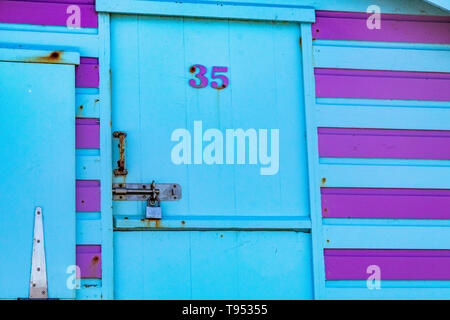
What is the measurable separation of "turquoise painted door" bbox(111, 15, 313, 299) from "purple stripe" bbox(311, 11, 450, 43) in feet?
1.14

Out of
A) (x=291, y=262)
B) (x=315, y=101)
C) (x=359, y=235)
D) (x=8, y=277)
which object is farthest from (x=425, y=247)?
(x=8, y=277)

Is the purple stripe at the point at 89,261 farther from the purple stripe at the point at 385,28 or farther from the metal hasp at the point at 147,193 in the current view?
the purple stripe at the point at 385,28

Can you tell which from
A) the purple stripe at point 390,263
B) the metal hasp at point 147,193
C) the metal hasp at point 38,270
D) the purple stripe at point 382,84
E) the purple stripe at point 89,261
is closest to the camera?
the metal hasp at point 38,270

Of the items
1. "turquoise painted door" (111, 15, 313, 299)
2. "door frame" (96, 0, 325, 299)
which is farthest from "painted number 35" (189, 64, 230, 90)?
"door frame" (96, 0, 325, 299)

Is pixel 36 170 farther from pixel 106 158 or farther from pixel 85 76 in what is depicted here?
pixel 85 76

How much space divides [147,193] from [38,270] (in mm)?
756

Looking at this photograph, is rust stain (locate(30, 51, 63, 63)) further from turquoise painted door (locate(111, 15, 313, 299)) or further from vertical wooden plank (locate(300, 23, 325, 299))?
vertical wooden plank (locate(300, 23, 325, 299))

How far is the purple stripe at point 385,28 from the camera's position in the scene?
4324 mm

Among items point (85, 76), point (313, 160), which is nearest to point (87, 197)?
point (85, 76)

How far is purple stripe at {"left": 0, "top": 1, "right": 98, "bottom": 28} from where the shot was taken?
158 inches

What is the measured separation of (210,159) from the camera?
4109 mm

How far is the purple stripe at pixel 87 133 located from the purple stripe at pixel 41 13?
595 millimetres

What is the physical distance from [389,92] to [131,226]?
1.83 metres

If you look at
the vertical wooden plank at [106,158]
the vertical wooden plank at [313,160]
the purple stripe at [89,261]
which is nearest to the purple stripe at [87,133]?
the vertical wooden plank at [106,158]
